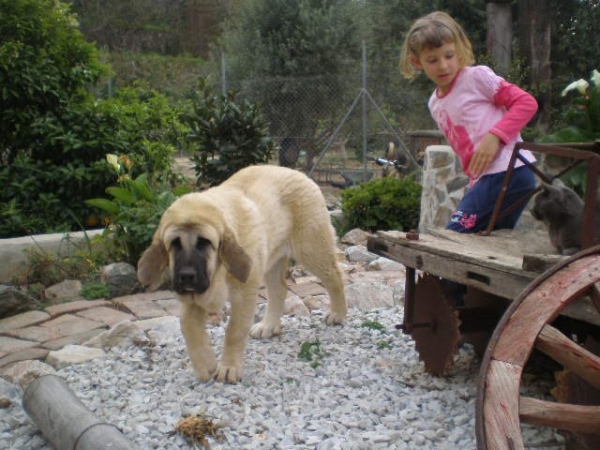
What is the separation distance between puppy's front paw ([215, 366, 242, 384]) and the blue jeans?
1530 millimetres

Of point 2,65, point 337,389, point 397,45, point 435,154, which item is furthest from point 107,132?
point 397,45

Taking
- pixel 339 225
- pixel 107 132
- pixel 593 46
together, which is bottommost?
pixel 339 225

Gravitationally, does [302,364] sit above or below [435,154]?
below

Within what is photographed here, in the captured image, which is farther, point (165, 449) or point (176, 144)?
point (176, 144)

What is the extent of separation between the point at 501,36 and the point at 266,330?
6780 mm

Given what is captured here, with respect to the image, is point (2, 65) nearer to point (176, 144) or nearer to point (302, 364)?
point (176, 144)

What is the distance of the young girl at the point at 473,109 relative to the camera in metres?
3.47

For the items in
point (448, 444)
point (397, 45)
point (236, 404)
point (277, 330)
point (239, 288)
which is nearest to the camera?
point (448, 444)

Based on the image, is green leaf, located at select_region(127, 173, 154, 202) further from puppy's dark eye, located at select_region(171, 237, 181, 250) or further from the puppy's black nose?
the puppy's black nose

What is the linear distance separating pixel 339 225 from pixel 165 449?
19.0ft

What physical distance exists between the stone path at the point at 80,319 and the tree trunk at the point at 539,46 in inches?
197

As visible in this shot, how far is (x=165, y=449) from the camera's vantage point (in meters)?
2.87

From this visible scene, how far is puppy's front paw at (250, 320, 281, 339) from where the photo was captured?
14.1 ft

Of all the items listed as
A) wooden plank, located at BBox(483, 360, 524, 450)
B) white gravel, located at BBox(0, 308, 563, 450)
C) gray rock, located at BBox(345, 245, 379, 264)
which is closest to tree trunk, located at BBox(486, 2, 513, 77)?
gray rock, located at BBox(345, 245, 379, 264)
